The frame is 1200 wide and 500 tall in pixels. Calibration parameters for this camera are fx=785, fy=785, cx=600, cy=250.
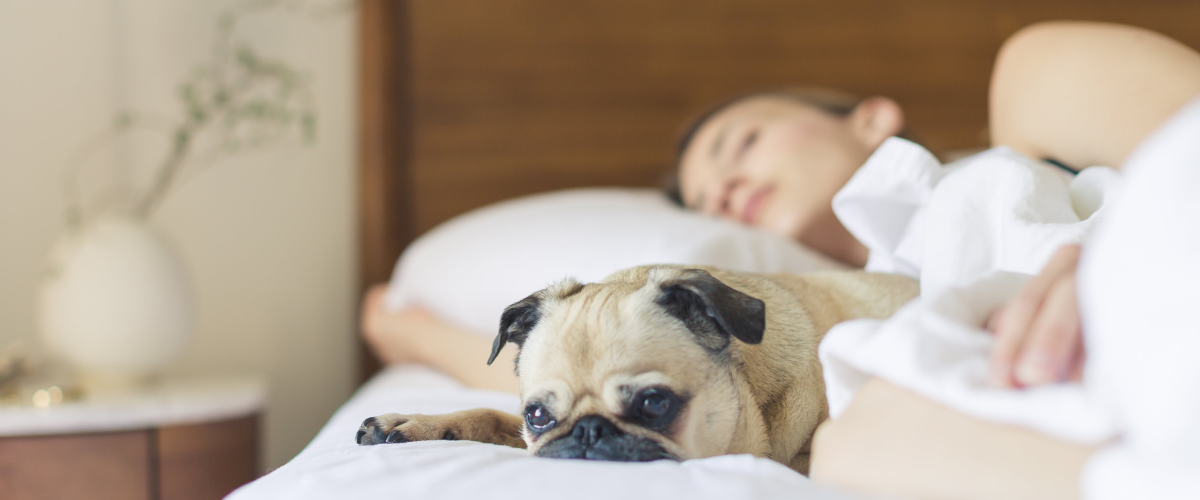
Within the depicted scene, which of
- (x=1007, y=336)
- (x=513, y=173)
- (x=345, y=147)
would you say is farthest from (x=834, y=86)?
(x=1007, y=336)

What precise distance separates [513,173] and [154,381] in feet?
3.56

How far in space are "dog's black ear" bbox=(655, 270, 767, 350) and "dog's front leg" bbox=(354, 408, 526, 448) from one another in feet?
0.88

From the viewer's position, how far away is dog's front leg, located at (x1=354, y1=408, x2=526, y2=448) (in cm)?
88

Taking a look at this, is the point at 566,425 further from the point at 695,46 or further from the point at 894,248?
the point at 695,46

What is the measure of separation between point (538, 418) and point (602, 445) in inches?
4.9

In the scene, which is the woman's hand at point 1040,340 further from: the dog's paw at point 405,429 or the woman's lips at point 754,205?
the woman's lips at point 754,205

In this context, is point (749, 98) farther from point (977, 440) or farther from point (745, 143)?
point (977, 440)

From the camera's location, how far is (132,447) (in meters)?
1.54

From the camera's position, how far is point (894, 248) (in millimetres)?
1222

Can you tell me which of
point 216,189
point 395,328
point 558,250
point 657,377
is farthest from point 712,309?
point 216,189

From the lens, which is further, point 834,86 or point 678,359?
point 834,86

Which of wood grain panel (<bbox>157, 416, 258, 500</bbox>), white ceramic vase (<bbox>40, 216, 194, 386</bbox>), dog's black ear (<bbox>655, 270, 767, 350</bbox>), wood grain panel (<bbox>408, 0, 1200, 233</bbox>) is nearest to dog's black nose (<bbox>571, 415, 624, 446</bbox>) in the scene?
dog's black ear (<bbox>655, 270, 767, 350</bbox>)

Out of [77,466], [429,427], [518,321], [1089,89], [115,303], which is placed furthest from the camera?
[115,303]

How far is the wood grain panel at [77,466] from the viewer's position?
1447 millimetres
